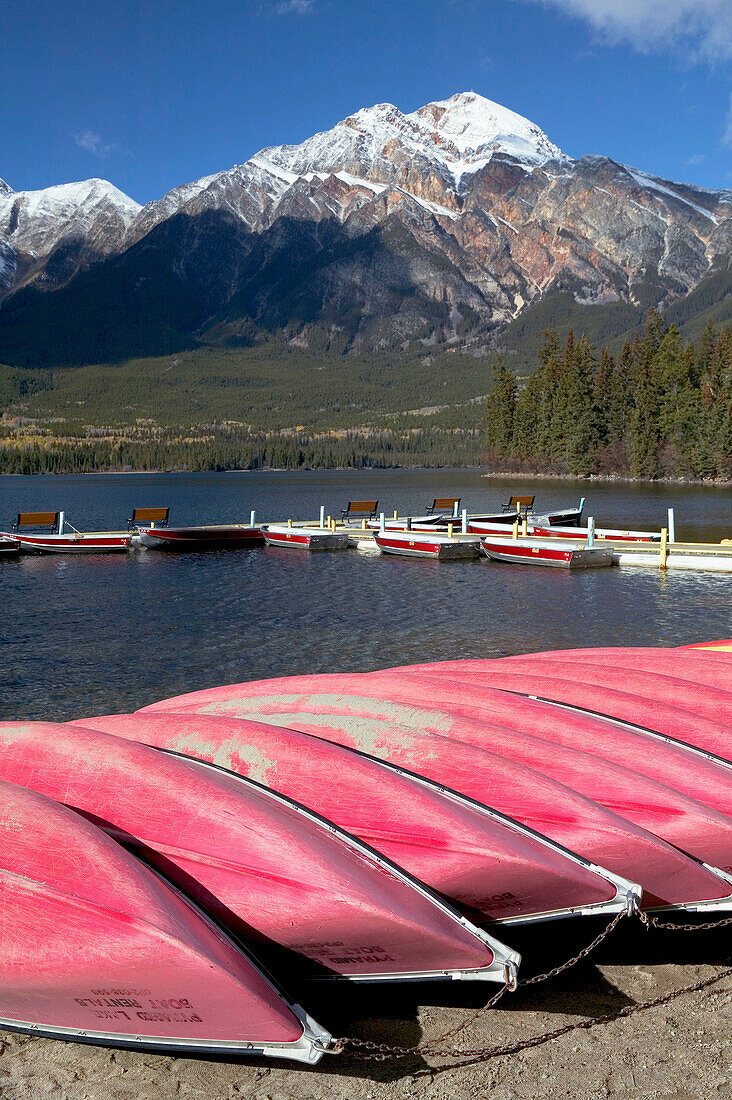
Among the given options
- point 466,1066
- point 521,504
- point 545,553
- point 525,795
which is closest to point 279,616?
point 545,553

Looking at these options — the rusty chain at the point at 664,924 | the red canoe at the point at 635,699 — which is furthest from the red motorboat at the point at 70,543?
the rusty chain at the point at 664,924

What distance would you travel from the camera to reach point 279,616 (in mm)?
25297

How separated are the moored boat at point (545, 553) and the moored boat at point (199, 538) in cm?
1352

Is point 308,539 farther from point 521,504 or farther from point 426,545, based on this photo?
Result: point 521,504

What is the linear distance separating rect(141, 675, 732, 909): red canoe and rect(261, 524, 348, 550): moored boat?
34.5 metres

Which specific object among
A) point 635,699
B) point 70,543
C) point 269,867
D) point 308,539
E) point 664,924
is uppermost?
point 308,539

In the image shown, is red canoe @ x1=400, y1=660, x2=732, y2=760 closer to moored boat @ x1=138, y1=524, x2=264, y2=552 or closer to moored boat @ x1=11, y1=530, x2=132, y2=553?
moored boat @ x1=11, y1=530, x2=132, y2=553

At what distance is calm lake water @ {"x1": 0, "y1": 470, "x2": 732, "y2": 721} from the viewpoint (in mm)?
17906

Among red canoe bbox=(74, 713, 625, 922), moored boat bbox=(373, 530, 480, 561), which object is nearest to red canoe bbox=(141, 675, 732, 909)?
red canoe bbox=(74, 713, 625, 922)

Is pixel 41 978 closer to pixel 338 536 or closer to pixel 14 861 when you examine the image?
pixel 14 861

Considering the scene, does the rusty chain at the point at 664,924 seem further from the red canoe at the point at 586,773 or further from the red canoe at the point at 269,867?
the red canoe at the point at 269,867

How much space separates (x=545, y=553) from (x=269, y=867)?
103 feet

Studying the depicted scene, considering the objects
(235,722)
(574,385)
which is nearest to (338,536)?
(235,722)

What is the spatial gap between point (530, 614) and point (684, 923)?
1912 cm
